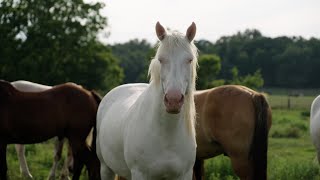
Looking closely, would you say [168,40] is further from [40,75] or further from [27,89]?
[40,75]

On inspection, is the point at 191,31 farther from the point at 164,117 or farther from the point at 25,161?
the point at 25,161

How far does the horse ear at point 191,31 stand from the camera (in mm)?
4188

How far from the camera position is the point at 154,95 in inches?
171

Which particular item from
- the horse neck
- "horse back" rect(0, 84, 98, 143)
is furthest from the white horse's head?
"horse back" rect(0, 84, 98, 143)

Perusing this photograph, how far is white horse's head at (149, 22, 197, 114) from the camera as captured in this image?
3.78 metres

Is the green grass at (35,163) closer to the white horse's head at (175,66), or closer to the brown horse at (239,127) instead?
the brown horse at (239,127)

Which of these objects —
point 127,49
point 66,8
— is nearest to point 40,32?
point 66,8

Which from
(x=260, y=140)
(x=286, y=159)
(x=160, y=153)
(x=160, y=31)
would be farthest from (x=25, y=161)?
(x=160, y=31)

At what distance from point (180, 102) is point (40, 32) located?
25.5 metres

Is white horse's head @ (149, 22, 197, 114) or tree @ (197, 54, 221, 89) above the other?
white horse's head @ (149, 22, 197, 114)

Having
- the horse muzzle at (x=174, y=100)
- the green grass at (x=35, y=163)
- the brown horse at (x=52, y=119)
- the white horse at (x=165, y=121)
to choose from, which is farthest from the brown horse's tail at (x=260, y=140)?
the green grass at (x=35, y=163)

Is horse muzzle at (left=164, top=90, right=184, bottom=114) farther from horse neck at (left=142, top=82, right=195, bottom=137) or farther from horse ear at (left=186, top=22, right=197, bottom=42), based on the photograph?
horse ear at (left=186, top=22, right=197, bottom=42)

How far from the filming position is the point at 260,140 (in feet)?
18.2

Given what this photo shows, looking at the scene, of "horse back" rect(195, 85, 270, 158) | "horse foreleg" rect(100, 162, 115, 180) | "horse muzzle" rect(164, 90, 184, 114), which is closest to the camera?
"horse muzzle" rect(164, 90, 184, 114)
